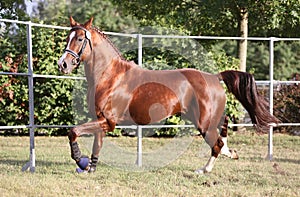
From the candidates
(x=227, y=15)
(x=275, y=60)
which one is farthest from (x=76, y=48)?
(x=275, y=60)

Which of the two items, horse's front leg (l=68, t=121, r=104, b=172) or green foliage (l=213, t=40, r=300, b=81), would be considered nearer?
horse's front leg (l=68, t=121, r=104, b=172)

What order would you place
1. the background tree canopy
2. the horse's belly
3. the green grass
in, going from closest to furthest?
the green grass
the horse's belly
the background tree canopy

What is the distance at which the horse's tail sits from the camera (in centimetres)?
644

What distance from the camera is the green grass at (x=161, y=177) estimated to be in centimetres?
493

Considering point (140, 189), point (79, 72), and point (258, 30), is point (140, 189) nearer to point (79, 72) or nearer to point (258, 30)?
point (79, 72)

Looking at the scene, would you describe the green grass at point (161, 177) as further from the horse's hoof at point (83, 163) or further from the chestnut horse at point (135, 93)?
the chestnut horse at point (135, 93)

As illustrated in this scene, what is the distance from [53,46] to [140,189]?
20.1 ft

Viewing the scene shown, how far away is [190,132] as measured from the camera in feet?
33.8

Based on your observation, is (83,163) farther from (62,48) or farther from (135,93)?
(62,48)

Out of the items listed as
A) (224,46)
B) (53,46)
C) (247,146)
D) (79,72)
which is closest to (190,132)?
(247,146)

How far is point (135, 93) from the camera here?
588cm

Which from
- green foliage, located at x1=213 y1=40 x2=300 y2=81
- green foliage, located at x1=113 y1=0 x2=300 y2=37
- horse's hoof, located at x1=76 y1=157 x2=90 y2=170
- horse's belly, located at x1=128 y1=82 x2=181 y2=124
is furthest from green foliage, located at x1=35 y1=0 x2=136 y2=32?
horse's hoof, located at x1=76 y1=157 x2=90 y2=170

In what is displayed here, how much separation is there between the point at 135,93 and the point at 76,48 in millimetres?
878

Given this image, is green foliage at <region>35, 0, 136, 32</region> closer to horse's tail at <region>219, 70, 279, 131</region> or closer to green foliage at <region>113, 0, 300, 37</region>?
green foliage at <region>113, 0, 300, 37</region>
